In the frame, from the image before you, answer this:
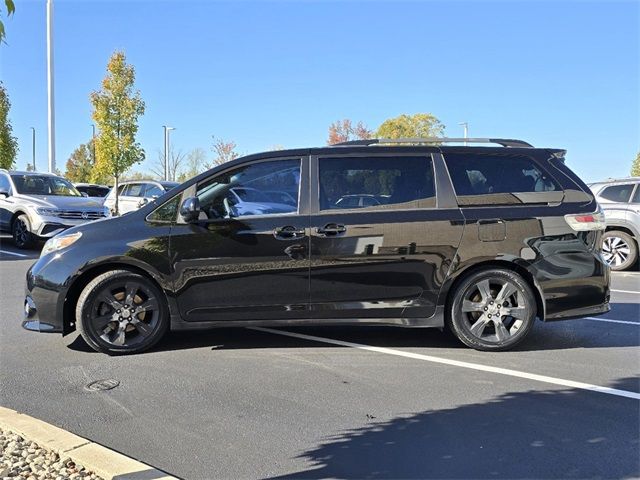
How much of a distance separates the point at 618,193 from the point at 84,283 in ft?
32.7

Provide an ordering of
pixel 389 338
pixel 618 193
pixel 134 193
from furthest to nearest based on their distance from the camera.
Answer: pixel 134 193 → pixel 618 193 → pixel 389 338

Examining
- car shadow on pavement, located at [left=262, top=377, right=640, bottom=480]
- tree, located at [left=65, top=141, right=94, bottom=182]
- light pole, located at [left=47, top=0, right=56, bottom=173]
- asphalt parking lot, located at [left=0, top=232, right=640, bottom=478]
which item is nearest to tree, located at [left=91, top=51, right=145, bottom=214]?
light pole, located at [left=47, top=0, right=56, bottom=173]

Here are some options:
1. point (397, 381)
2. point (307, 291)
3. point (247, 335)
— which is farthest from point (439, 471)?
point (247, 335)

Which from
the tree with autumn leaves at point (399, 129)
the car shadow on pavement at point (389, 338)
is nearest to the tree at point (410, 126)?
the tree with autumn leaves at point (399, 129)

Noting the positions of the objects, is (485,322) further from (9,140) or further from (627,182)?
(9,140)

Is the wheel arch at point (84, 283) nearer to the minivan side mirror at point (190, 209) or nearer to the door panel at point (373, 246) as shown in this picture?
the minivan side mirror at point (190, 209)

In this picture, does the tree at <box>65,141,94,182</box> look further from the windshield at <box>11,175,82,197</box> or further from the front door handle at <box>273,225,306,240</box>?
the front door handle at <box>273,225,306,240</box>

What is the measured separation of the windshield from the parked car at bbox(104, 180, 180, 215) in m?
3.29

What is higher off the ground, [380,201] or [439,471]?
[380,201]

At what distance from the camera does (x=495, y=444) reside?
3287 millimetres

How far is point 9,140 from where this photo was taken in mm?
25312

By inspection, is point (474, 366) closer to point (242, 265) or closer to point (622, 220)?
point (242, 265)

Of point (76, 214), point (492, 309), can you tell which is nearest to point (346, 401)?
point (492, 309)

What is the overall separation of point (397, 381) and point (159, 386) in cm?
183
